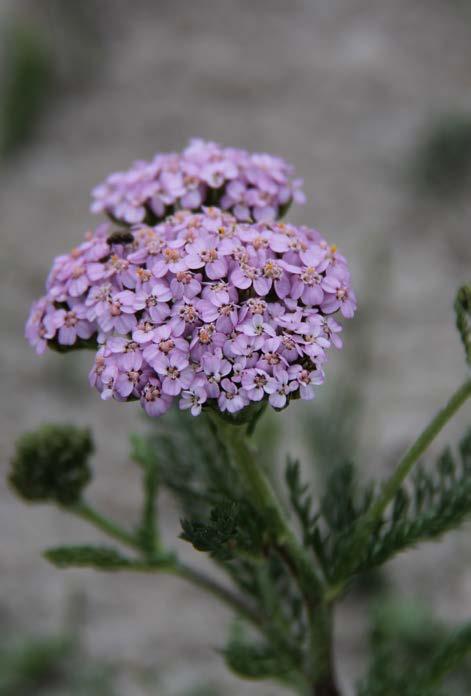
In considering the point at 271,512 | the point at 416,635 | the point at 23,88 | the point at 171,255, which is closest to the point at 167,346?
the point at 171,255

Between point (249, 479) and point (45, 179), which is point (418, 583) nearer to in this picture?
point (249, 479)

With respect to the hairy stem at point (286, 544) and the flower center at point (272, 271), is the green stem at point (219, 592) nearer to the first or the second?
the hairy stem at point (286, 544)

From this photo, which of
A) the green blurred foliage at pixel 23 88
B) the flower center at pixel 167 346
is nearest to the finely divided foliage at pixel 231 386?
the flower center at pixel 167 346

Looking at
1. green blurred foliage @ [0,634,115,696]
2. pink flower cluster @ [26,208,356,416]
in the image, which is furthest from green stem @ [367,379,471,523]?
green blurred foliage @ [0,634,115,696]

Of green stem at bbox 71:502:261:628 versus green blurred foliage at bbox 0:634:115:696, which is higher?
green stem at bbox 71:502:261:628

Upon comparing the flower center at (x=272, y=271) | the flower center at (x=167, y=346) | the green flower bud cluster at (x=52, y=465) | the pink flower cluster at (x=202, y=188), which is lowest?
the green flower bud cluster at (x=52, y=465)

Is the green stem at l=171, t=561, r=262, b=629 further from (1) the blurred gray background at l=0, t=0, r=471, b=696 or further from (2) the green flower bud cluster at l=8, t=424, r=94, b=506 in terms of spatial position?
(1) the blurred gray background at l=0, t=0, r=471, b=696
